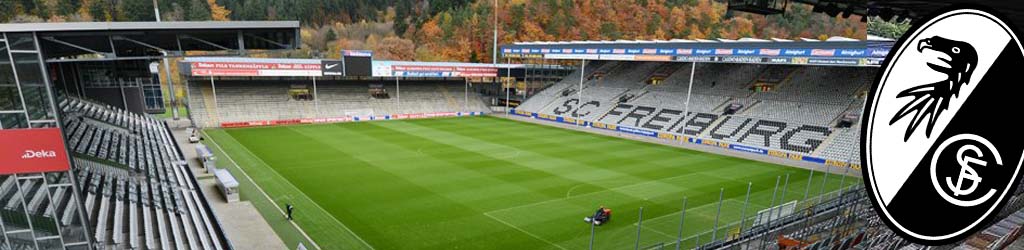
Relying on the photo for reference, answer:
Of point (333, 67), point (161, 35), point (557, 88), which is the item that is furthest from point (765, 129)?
point (161, 35)

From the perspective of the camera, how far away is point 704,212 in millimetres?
20891

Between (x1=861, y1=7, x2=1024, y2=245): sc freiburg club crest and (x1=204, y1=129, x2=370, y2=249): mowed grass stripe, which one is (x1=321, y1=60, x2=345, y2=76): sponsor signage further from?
(x1=861, y1=7, x2=1024, y2=245): sc freiburg club crest

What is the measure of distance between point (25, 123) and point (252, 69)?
122 ft

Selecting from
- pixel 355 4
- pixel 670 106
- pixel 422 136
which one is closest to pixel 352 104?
pixel 422 136

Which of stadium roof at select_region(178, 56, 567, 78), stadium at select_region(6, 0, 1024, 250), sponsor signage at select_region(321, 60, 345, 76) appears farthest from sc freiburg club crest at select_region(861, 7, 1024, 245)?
sponsor signage at select_region(321, 60, 345, 76)

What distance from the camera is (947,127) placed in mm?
2332

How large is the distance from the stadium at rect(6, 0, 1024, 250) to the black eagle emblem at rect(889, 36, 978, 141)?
32cm

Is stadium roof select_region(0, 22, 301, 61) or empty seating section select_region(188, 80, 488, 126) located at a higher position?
stadium roof select_region(0, 22, 301, 61)

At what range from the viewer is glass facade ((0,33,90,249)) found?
847 centimetres

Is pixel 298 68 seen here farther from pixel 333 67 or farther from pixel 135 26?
pixel 135 26

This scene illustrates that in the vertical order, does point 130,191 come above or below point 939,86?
below

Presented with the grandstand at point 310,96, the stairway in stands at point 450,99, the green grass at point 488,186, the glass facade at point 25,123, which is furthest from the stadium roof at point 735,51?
the glass facade at point 25,123

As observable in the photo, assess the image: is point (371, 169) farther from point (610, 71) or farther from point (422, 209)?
point (610, 71)

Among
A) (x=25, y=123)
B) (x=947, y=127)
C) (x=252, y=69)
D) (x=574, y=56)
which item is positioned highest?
(x=947, y=127)
